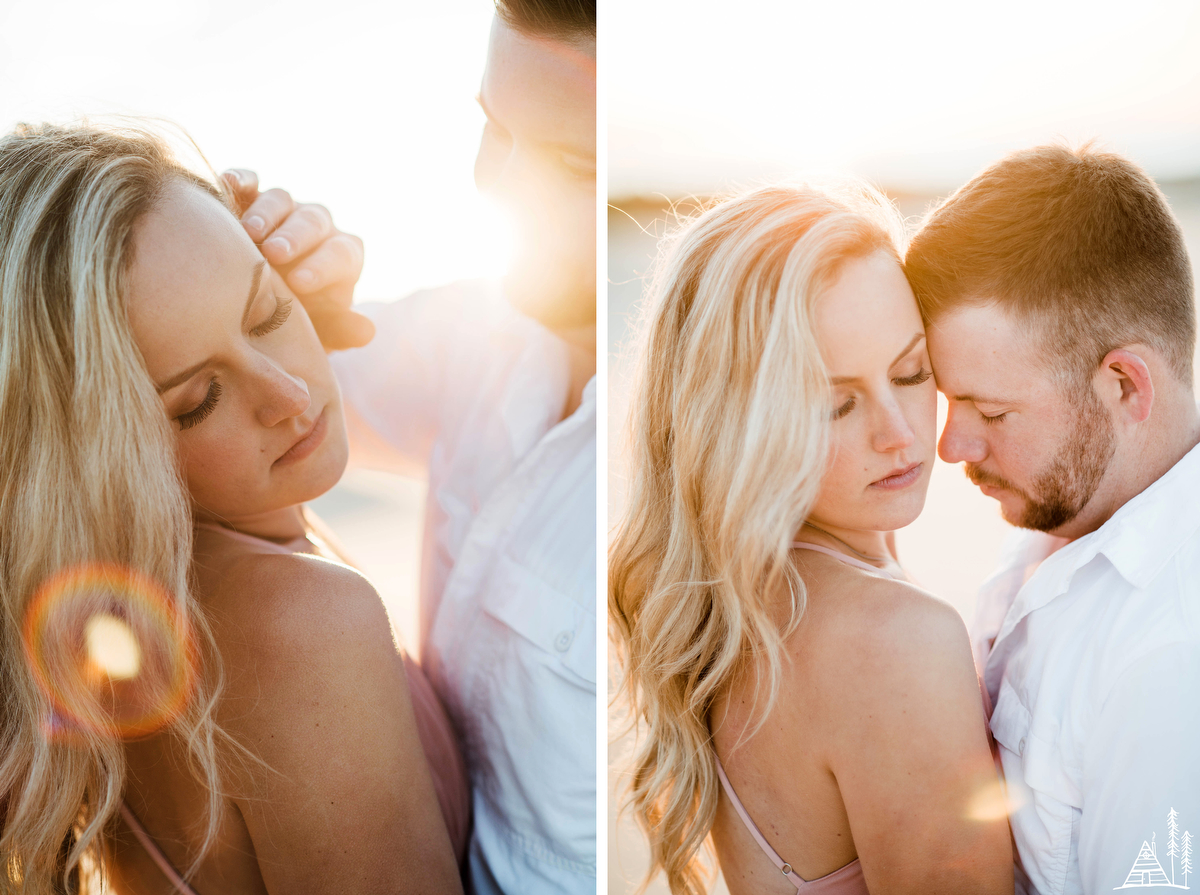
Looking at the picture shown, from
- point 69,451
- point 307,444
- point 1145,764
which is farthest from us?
point 307,444

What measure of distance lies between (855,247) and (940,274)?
0.48ft

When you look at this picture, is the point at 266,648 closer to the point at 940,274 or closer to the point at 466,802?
the point at 466,802

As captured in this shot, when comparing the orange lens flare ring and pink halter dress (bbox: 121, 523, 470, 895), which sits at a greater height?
the orange lens flare ring

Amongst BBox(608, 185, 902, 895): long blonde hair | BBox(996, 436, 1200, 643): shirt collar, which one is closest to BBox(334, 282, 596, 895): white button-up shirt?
BBox(608, 185, 902, 895): long blonde hair

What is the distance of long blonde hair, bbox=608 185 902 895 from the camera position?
1235 mm

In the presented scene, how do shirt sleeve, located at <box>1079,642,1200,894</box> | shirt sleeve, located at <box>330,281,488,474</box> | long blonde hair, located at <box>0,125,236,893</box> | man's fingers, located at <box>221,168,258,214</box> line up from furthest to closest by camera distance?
shirt sleeve, located at <box>330,281,488,474</box>, man's fingers, located at <box>221,168,258,214</box>, shirt sleeve, located at <box>1079,642,1200,894</box>, long blonde hair, located at <box>0,125,236,893</box>

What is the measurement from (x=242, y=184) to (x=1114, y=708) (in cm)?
162

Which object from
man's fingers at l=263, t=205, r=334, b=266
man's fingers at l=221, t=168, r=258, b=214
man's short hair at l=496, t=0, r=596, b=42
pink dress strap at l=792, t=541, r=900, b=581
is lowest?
pink dress strap at l=792, t=541, r=900, b=581

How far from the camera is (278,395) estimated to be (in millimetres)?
1178

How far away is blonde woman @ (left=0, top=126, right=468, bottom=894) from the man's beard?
1.10m

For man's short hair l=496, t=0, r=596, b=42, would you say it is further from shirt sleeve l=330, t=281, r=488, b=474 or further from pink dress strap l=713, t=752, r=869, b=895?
pink dress strap l=713, t=752, r=869, b=895

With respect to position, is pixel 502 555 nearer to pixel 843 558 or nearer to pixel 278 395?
pixel 278 395

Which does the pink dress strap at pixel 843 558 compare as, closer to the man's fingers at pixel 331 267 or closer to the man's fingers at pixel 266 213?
the man's fingers at pixel 331 267

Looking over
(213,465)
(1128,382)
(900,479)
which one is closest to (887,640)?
(900,479)
